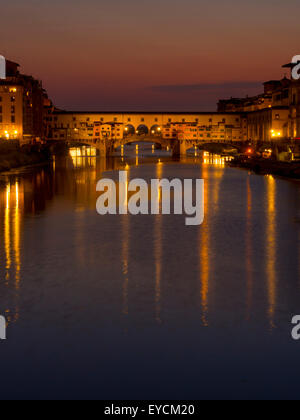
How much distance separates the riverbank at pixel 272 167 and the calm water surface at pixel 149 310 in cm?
3141

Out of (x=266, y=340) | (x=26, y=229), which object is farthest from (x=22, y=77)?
(x=266, y=340)

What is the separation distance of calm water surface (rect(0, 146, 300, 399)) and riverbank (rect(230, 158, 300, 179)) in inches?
1237

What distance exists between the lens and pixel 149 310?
1241 cm

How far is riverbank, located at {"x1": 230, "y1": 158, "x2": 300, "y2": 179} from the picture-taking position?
55.1 metres

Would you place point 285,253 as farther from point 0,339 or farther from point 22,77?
point 22,77

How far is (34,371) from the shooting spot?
9.49 m

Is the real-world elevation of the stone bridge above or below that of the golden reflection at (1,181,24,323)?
above

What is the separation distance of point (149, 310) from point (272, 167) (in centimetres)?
5463

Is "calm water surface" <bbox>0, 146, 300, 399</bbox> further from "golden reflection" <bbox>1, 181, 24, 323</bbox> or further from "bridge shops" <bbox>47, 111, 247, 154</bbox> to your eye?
"bridge shops" <bbox>47, 111, 247, 154</bbox>

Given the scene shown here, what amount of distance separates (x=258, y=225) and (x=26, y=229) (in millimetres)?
9336

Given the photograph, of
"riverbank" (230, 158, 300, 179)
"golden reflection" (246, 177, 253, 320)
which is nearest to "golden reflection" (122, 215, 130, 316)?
"golden reflection" (246, 177, 253, 320)

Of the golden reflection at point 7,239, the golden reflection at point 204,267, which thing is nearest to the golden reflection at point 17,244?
the golden reflection at point 7,239

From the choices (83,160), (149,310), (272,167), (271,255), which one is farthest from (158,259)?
(83,160)

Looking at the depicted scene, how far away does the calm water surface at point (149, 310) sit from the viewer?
919 cm
